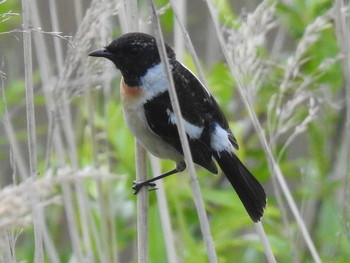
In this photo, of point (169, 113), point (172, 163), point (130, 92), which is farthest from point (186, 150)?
point (172, 163)

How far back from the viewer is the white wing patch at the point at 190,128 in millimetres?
2180

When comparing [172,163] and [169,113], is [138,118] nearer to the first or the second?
[169,113]

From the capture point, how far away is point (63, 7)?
4738 millimetres

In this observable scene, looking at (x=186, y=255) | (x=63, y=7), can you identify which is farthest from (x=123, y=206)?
(x=63, y=7)

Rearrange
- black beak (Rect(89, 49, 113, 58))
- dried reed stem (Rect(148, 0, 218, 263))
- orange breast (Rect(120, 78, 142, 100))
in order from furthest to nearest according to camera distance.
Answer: orange breast (Rect(120, 78, 142, 100)), black beak (Rect(89, 49, 113, 58)), dried reed stem (Rect(148, 0, 218, 263))

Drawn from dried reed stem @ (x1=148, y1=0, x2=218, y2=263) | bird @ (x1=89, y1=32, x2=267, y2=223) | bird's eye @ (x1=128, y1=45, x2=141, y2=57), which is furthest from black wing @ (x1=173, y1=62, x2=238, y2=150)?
dried reed stem @ (x1=148, y1=0, x2=218, y2=263)

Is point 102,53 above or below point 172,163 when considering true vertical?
above

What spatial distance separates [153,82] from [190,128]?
0.61 feet

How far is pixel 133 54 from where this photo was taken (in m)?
2.24

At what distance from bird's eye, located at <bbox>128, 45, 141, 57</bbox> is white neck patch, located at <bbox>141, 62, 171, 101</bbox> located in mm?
75

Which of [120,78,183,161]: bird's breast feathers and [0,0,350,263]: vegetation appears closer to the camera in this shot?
[0,0,350,263]: vegetation

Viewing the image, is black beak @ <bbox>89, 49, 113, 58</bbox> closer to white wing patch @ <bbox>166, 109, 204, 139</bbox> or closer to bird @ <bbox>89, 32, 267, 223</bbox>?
bird @ <bbox>89, 32, 267, 223</bbox>

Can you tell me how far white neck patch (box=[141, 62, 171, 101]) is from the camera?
223cm

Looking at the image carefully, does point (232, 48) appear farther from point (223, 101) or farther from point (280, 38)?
point (280, 38)
